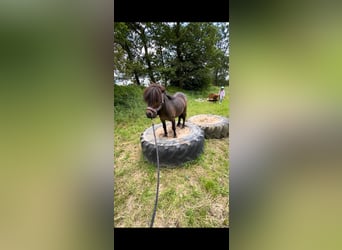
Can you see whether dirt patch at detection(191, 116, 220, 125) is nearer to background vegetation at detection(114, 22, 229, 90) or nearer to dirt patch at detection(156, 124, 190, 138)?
dirt patch at detection(156, 124, 190, 138)

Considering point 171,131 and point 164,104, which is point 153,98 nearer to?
point 164,104

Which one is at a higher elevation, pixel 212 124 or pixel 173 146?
pixel 212 124

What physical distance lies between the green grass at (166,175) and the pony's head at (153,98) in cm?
7

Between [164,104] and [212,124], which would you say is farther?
[212,124]

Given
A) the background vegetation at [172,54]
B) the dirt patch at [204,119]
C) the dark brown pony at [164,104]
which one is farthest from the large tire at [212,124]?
the background vegetation at [172,54]

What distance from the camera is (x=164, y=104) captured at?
1825mm

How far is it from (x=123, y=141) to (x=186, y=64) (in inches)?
30.4

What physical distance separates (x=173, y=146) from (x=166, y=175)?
0.75 ft


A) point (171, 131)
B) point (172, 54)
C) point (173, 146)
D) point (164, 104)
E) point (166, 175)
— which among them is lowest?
point (166, 175)

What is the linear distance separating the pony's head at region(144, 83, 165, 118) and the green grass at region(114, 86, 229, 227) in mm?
72

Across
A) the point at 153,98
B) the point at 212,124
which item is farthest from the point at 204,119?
the point at 153,98
